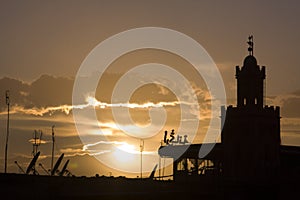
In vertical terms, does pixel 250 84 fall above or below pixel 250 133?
above

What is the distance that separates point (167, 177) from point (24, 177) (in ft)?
109

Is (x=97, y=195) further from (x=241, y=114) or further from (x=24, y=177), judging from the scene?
(x=241, y=114)

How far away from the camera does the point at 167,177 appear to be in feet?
372

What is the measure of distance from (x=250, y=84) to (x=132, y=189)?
2094 cm

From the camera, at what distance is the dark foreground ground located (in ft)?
263

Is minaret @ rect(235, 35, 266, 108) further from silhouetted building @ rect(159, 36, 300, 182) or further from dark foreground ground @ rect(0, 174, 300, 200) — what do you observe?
dark foreground ground @ rect(0, 174, 300, 200)

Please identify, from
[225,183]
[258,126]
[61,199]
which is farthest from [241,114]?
[61,199]

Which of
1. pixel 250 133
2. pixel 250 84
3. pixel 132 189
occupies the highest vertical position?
pixel 250 84

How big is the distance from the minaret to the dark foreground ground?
11.0 meters

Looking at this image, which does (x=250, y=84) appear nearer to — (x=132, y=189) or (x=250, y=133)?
(x=250, y=133)

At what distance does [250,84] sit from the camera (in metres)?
92.8

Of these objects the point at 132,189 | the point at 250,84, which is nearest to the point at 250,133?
the point at 250,84

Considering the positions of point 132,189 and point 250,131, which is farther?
point 250,131

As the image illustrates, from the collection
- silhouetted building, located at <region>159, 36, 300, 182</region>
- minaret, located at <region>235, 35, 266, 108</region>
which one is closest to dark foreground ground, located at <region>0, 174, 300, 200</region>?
silhouetted building, located at <region>159, 36, 300, 182</region>
